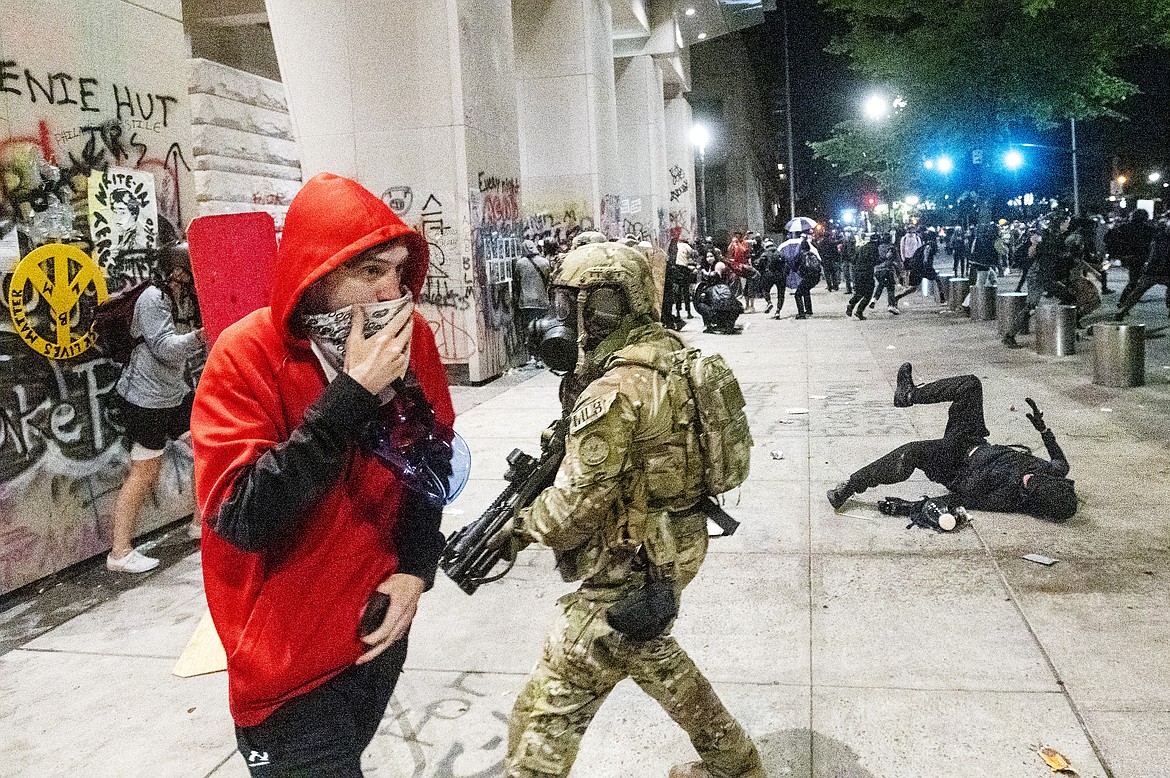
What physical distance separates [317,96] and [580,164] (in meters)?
6.99

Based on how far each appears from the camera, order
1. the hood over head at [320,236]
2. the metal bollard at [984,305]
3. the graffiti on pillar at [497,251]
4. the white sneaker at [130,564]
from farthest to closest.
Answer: the metal bollard at [984,305] → the graffiti on pillar at [497,251] → the white sneaker at [130,564] → the hood over head at [320,236]

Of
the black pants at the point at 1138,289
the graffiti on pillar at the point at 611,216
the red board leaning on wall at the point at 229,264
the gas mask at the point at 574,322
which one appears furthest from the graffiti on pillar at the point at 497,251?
the black pants at the point at 1138,289

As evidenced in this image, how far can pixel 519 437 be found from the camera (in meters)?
8.28

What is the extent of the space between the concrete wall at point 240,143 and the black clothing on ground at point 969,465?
25.5ft

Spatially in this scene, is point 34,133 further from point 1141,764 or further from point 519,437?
point 1141,764

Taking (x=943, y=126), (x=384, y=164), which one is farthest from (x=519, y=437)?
(x=943, y=126)

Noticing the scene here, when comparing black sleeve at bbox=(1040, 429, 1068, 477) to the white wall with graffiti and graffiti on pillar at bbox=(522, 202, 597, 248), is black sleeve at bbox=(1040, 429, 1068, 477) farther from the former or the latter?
graffiti on pillar at bbox=(522, 202, 597, 248)

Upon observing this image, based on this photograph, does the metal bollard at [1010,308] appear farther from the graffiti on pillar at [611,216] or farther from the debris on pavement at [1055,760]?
the debris on pavement at [1055,760]

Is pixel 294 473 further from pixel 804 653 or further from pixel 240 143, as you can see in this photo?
pixel 240 143

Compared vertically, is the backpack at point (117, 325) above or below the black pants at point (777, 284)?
above

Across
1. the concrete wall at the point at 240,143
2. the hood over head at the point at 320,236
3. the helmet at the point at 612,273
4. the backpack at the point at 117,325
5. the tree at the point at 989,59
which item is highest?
the tree at the point at 989,59

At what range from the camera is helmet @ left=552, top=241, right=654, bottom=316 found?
243 centimetres

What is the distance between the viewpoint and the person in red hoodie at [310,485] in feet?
5.33

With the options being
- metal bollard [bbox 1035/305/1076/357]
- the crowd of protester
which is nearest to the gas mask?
metal bollard [bbox 1035/305/1076/357]
